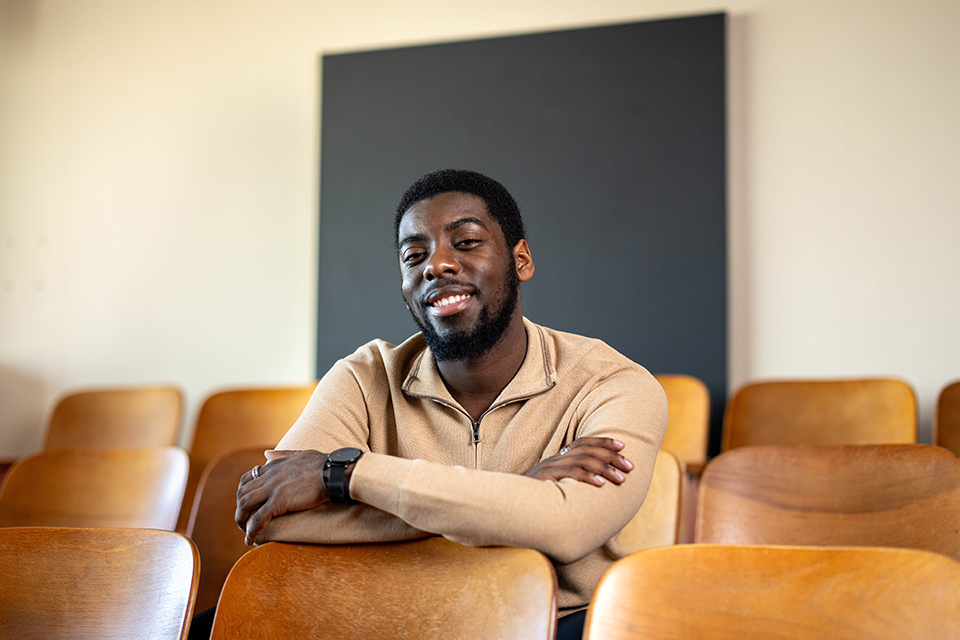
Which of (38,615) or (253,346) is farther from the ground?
(253,346)

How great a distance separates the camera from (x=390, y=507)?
135 centimetres

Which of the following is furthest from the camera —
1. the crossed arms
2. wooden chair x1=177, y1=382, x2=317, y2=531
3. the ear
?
wooden chair x1=177, y1=382, x2=317, y2=531

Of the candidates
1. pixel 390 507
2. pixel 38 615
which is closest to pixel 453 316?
pixel 390 507

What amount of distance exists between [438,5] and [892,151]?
2.21 m

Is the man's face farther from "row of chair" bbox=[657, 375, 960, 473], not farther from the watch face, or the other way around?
"row of chair" bbox=[657, 375, 960, 473]

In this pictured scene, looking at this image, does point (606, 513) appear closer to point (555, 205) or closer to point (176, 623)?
point (176, 623)

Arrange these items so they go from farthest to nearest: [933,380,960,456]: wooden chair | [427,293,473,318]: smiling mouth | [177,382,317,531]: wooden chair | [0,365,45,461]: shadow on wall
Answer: [0,365,45,461]: shadow on wall
[177,382,317,531]: wooden chair
[933,380,960,456]: wooden chair
[427,293,473,318]: smiling mouth

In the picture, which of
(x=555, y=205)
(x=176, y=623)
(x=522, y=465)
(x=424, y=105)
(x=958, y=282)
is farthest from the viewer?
(x=424, y=105)

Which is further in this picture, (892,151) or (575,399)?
(892,151)

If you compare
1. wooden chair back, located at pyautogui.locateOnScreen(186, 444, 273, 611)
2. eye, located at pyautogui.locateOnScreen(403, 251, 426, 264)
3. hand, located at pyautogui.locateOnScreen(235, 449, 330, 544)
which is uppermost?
eye, located at pyautogui.locateOnScreen(403, 251, 426, 264)

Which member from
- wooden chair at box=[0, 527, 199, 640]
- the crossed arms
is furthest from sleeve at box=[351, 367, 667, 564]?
wooden chair at box=[0, 527, 199, 640]

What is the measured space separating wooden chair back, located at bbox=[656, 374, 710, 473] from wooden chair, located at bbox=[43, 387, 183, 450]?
Answer: 2250 millimetres

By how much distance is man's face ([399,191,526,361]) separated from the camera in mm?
1677

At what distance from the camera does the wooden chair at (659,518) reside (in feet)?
6.19
